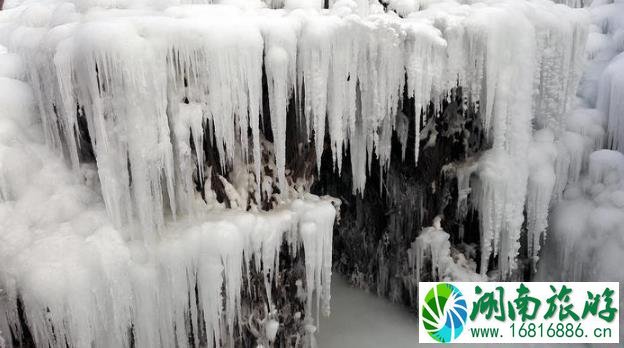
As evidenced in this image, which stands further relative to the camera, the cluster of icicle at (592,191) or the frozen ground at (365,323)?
the frozen ground at (365,323)

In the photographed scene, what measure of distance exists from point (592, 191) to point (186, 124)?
4.37 meters

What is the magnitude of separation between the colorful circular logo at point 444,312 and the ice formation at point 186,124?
3.39 feet

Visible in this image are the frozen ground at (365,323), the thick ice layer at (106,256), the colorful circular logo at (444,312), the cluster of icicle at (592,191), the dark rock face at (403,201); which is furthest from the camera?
the frozen ground at (365,323)

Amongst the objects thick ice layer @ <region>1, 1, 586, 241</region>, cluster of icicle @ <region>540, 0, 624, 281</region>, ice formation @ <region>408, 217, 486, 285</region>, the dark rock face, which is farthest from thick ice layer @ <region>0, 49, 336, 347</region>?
cluster of icicle @ <region>540, 0, 624, 281</region>

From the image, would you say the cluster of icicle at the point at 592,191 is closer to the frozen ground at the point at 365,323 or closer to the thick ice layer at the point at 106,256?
the frozen ground at the point at 365,323

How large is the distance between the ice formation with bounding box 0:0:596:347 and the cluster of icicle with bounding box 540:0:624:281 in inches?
60.8

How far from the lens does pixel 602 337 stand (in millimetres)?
4766

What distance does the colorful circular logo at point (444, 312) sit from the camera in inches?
175

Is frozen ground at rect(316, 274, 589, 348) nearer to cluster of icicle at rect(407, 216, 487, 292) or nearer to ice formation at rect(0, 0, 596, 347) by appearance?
cluster of icicle at rect(407, 216, 487, 292)

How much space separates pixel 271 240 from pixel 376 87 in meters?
1.44

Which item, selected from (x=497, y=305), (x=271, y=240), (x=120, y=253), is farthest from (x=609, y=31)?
(x=120, y=253)

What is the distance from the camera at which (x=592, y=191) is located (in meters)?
5.41

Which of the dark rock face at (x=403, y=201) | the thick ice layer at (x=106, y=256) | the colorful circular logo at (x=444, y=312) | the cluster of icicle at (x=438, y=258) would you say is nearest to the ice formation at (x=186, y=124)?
the thick ice layer at (x=106, y=256)

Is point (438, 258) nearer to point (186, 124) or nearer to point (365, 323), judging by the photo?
point (365, 323)
